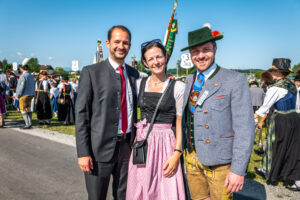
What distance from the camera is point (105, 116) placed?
2.00 meters

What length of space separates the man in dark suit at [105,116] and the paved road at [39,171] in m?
1.45

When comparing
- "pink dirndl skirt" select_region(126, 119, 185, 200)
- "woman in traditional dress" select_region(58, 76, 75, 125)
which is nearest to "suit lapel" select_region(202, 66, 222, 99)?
"pink dirndl skirt" select_region(126, 119, 185, 200)

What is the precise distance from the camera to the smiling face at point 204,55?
1779mm

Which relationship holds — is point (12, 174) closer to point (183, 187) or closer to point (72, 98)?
point (183, 187)

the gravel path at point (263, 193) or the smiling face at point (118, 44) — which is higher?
the smiling face at point (118, 44)

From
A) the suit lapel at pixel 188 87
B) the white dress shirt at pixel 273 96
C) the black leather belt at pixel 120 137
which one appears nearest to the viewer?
the suit lapel at pixel 188 87

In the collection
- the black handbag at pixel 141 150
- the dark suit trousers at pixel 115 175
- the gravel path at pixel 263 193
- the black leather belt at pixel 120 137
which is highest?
the black leather belt at pixel 120 137

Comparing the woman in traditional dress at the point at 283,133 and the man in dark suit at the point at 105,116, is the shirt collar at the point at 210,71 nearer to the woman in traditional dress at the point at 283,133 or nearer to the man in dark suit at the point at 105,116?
the man in dark suit at the point at 105,116

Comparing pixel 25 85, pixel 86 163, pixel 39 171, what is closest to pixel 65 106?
pixel 25 85

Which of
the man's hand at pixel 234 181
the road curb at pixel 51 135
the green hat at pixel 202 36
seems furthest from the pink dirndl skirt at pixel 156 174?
the road curb at pixel 51 135

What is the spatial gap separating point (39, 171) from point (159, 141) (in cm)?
320

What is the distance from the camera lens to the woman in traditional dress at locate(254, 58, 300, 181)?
3531 mm

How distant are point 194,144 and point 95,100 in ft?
3.36

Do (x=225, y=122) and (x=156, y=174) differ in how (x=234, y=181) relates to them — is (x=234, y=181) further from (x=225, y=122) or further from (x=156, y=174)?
(x=156, y=174)
